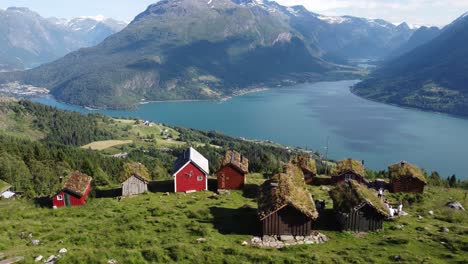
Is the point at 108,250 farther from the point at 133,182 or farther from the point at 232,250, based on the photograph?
the point at 133,182

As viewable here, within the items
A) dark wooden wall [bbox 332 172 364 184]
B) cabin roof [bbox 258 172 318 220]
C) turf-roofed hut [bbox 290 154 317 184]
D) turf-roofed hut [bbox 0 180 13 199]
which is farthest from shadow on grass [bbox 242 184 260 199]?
turf-roofed hut [bbox 0 180 13 199]

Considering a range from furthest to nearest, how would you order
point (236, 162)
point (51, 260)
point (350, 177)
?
point (350, 177)
point (236, 162)
point (51, 260)

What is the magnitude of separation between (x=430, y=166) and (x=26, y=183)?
15619 centimetres

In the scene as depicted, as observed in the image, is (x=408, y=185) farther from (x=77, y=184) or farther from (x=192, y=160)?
(x=77, y=184)

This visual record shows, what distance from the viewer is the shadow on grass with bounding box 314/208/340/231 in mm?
35000

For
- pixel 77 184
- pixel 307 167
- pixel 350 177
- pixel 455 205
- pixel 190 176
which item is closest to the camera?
pixel 455 205

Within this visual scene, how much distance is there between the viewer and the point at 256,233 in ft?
Result: 109

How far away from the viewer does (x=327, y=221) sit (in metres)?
36.8

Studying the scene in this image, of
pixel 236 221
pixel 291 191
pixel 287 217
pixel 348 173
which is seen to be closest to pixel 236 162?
pixel 236 221

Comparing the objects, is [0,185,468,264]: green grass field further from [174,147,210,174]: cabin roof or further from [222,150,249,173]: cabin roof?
[222,150,249,173]: cabin roof

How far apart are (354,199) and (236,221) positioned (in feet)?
37.9

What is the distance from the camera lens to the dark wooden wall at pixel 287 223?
107 ft

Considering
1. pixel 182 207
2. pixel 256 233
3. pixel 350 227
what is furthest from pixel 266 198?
pixel 182 207

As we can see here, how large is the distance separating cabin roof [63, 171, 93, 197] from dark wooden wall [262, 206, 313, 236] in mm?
26309
